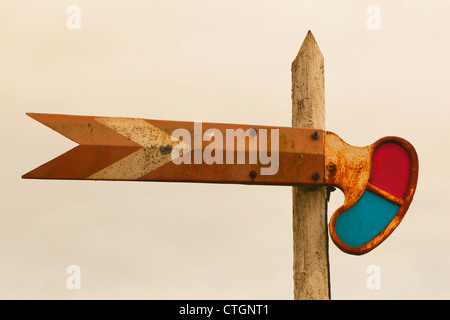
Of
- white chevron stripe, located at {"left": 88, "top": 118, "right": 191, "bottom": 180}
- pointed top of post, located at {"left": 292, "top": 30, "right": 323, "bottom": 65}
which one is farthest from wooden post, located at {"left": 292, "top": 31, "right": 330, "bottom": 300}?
white chevron stripe, located at {"left": 88, "top": 118, "right": 191, "bottom": 180}

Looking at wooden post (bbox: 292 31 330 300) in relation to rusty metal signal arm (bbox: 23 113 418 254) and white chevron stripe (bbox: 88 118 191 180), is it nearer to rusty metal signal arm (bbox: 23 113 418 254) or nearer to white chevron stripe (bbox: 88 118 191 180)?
rusty metal signal arm (bbox: 23 113 418 254)

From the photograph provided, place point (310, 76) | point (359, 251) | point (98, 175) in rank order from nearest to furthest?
point (98, 175) < point (359, 251) < point (310, 76)

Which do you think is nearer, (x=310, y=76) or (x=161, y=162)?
(x=161, y=162)

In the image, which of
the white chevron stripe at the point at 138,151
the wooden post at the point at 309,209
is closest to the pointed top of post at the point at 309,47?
the wooden post at the point at 309,209

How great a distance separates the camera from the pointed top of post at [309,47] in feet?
12.2

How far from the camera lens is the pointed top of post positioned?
3.71 m

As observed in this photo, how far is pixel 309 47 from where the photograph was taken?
3.71 m

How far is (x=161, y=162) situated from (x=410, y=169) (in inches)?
53.9

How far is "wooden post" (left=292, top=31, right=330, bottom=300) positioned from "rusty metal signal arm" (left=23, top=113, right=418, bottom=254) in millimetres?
99

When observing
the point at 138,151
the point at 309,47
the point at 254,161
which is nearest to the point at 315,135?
the point at 254,161
